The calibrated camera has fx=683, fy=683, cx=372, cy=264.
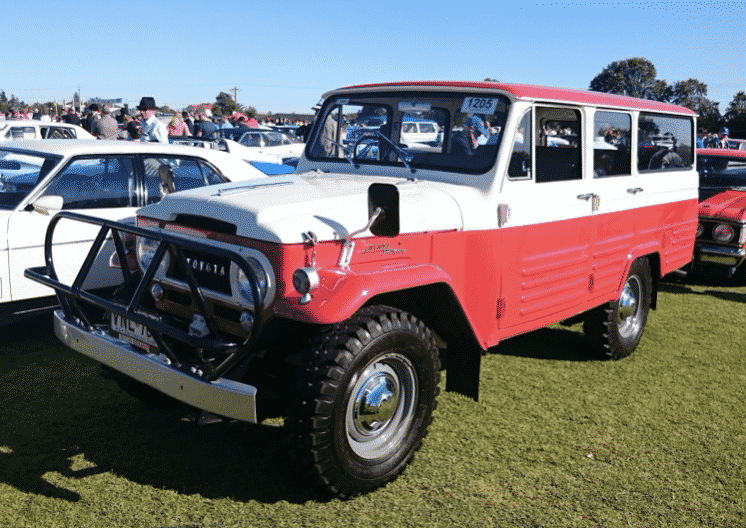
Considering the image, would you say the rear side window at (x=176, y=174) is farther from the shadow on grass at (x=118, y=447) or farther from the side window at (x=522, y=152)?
the side window at (x=522, y=152)

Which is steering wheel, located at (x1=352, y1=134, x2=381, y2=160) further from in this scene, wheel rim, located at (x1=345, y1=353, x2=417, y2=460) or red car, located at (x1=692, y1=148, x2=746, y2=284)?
red car, located at (x1=692, y1=148, x2=746, y2=284)

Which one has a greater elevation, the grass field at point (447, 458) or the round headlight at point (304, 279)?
the round headlight at point (304, 279)

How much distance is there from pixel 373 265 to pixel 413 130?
1397 mm

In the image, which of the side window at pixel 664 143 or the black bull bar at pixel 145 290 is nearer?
the black bull bar at pixel 145 290

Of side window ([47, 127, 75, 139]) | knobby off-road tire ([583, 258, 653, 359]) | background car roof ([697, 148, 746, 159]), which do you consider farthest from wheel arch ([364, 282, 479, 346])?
side window ([47, 127, 75, 139])

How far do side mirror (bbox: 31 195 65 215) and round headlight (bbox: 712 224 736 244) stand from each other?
22.9 ft

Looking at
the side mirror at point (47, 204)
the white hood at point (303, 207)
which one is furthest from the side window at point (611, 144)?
the side mirror at point (47, 204)

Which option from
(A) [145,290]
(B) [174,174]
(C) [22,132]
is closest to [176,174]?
(B) [174,174]

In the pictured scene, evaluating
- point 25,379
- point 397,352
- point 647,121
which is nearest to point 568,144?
point 647,121

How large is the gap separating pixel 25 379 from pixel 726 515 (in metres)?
4.29

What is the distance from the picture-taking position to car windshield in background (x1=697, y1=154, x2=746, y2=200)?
9.01 meters

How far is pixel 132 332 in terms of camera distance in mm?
3420

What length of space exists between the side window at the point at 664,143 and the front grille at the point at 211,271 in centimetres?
342

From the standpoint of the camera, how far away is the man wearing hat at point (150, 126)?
11211 millimetres
